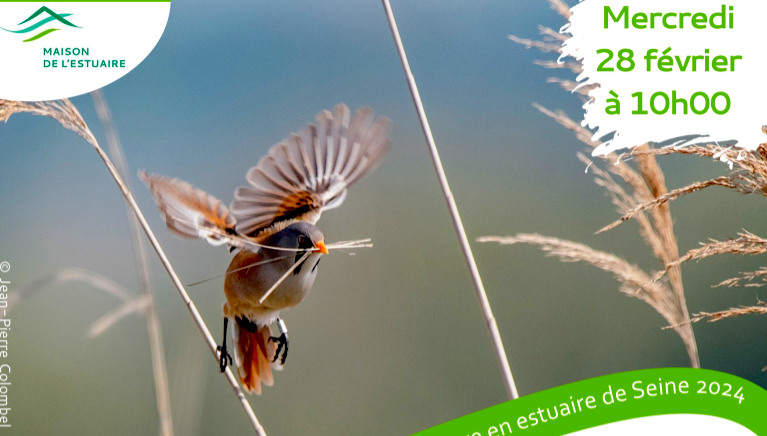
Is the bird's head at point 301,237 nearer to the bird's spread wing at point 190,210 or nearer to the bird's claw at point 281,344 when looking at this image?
the bird's spread wing at point 190,210

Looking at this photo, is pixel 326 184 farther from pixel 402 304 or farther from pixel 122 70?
pixel 402 304

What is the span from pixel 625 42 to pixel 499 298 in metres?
1.71

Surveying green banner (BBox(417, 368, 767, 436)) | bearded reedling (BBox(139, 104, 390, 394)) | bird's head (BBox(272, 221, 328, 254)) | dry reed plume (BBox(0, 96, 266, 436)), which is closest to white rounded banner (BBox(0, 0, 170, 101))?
dry reed plume (BBox(0, 96, 266, 436))

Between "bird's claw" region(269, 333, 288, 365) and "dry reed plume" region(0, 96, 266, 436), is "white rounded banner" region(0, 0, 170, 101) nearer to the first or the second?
"dry reed plume" region(0, 96, 266, 436)

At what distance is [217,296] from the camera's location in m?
2.72

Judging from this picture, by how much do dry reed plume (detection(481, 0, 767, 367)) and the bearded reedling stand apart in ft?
1.43

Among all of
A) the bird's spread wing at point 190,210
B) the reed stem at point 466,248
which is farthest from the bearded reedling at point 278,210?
the reed stem at point 466,248

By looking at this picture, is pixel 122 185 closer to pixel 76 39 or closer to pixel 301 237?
pixel 301 237

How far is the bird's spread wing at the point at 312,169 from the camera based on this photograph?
4.31ft

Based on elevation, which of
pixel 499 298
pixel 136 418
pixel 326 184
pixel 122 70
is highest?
pixel 122 70

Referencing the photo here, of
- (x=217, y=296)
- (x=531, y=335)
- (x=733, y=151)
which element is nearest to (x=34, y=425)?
(x=217, y=296)

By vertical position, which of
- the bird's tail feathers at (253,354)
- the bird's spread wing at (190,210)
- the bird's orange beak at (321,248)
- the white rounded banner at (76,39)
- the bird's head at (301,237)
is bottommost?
the bird's tail feathers at (253,354)

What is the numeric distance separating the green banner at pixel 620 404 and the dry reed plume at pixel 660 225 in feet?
0.20

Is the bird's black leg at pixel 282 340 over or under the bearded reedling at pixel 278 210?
under
